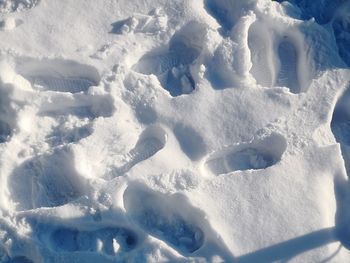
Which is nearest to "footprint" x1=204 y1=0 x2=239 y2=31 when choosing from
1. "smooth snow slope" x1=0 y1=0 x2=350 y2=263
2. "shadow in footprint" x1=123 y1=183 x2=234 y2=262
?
"smooth snow slope" x1=0 y1=0 x2=350 y2=263

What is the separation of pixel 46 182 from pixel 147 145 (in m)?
0.80

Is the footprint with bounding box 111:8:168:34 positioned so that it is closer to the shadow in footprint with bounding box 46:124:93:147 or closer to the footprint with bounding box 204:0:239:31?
the footprint with bounding box 204:0:239:31

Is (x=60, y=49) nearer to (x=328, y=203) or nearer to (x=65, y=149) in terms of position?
(x=65, y=149)

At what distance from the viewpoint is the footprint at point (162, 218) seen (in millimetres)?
3199

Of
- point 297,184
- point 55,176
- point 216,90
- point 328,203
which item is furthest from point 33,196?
point 328,203

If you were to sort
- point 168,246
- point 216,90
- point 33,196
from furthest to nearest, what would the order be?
point 216,90 < point 33,196 < point 168,246

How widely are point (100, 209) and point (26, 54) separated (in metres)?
1.45

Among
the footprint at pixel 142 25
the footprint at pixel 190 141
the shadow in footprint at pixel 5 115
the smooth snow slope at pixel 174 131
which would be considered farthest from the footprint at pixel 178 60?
the shadow in footprint at pixel 5 115

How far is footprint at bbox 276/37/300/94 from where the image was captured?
3.70m

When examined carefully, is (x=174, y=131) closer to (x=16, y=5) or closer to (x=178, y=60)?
(x=178, y=60)

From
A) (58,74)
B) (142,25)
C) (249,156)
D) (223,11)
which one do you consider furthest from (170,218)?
(223,11)

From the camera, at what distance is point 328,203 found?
3.25m

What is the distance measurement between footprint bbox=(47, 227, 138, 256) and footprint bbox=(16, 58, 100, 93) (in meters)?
1.16

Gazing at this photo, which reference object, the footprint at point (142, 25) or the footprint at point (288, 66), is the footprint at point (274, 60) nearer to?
the footprint at point (288, 66)
